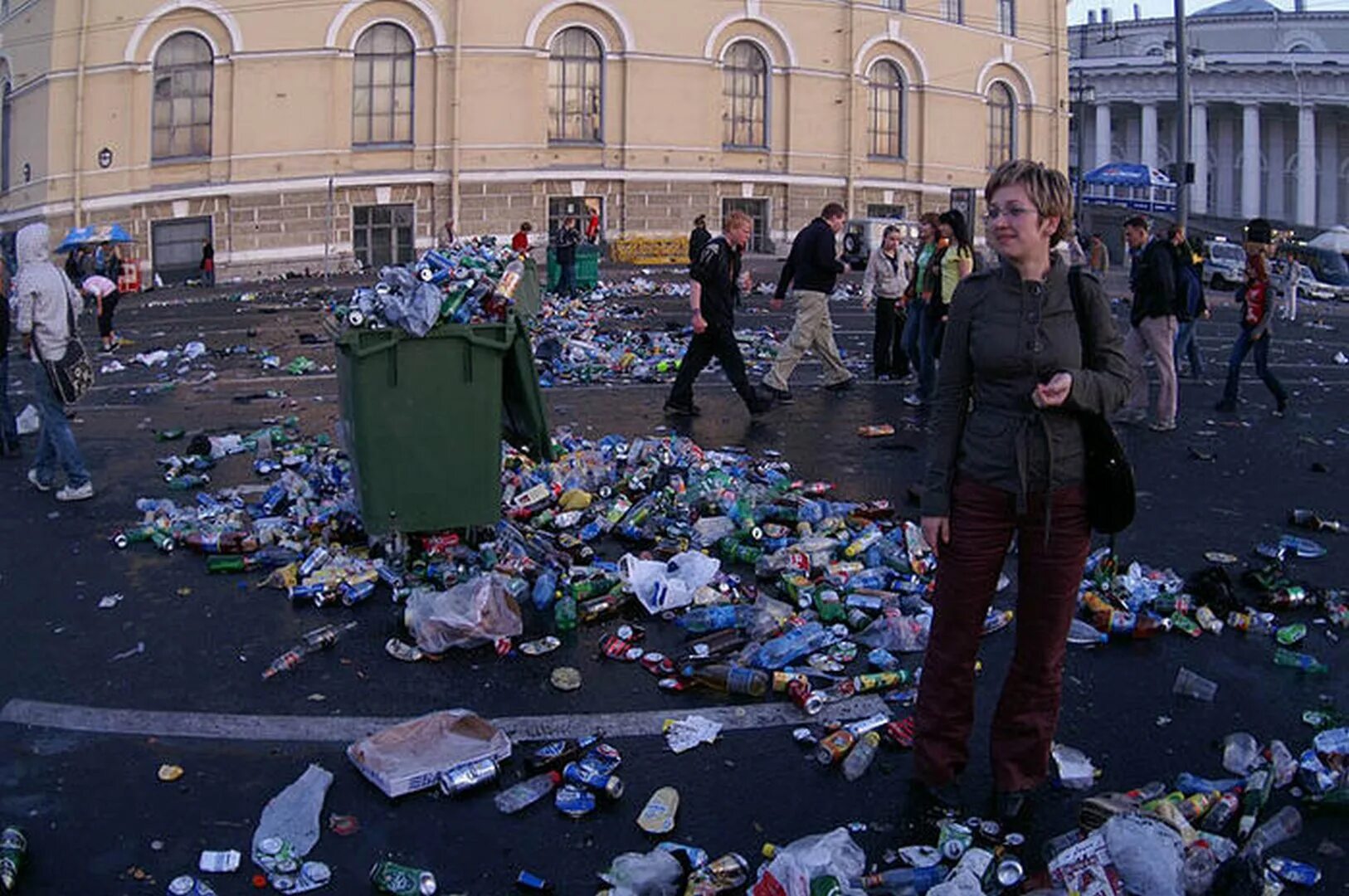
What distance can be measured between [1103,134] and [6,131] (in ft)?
209

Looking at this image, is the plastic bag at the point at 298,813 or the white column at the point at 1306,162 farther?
the white column at the point at 1306,162

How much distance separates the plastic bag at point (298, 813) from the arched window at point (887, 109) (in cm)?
3710

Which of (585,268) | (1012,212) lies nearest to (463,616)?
(1012,212)

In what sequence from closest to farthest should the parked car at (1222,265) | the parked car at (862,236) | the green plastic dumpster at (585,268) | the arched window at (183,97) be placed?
the green plastic dumpster at (585,268)
the arched window at (183,97)
the parked car at (862,236)
the parked car at (1222,265)

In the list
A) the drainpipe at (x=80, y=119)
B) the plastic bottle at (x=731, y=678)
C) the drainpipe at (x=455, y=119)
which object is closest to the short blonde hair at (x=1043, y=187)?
the plastic bottle at (x=731, y=678)

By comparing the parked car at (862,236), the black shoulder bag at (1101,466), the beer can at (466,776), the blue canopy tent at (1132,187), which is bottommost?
the beer can at (466,776)

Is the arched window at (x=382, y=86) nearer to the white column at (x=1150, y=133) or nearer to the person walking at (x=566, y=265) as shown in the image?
the person walking at (x=566, y=265)

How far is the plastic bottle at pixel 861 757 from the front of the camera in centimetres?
452

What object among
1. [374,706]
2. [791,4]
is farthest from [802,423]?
[791,4]

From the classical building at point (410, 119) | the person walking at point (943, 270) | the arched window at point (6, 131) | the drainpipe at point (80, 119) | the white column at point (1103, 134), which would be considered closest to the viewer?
the person walking at point (943, 270)

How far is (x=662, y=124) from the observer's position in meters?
35.6

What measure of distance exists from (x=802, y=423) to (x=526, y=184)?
969 inches

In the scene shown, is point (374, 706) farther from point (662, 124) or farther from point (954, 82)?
point (954, 82)

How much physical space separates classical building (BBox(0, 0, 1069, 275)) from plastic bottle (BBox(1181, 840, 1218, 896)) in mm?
31484
